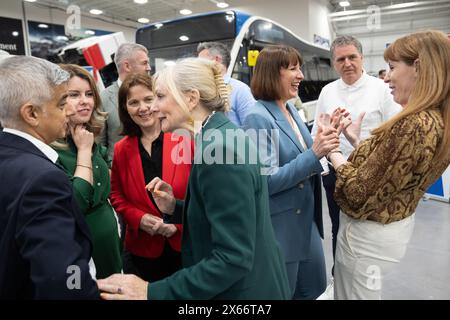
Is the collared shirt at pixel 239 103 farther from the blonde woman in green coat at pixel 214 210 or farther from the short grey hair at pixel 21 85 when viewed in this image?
the short grey hair at pixel 21 85

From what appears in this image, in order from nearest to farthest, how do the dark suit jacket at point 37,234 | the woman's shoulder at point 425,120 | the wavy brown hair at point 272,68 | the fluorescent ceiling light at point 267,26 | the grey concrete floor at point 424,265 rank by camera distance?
the dark suit jacket at point 37,234 → the woman's shoulder at point 425,120 → the wavy brown hair at point 272,68 → the grey concrete floor at point 424,265 → the fluorescent ceiling light at point 267,26

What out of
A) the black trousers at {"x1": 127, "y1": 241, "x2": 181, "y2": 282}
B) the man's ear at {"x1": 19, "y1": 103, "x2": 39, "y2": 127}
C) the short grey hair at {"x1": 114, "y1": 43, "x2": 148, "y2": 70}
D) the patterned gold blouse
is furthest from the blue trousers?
the short grey hair at {"x1": 114, "y1": 43, "x2": 148, "y2": 70}

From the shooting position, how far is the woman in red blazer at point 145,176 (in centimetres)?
176

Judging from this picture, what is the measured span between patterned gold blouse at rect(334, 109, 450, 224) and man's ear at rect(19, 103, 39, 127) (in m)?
1.26

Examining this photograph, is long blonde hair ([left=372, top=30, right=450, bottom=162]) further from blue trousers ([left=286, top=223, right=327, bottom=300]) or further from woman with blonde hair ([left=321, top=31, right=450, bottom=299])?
blue trousers ([left=286, top=223, right=327, bottom=300])

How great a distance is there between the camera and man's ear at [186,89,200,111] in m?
1.19

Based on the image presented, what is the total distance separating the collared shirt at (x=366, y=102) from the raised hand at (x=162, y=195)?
1.44 m

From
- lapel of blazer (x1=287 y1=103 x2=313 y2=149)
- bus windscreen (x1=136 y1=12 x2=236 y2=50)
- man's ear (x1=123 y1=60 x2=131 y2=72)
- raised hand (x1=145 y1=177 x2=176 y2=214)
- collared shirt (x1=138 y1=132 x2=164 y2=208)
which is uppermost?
bus windscreen (x1=136 y1=12 x2=236 y2=50)

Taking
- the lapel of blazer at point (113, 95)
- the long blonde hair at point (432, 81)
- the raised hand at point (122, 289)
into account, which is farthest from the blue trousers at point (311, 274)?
the lapel of blazer at point (113, 95)

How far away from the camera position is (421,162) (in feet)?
4.42

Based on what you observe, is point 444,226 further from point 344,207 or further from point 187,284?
point 187,284
